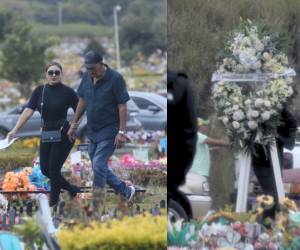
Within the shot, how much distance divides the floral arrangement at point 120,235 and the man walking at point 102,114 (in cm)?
24

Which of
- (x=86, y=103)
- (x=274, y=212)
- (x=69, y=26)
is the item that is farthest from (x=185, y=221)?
(x=69, y=26)

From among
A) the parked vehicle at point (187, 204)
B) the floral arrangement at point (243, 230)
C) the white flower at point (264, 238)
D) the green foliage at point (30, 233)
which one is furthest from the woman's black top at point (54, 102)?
the white flower at point (264, 238)

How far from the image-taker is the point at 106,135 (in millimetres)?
6488

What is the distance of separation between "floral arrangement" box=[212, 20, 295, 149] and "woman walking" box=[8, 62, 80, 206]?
1.03 metres

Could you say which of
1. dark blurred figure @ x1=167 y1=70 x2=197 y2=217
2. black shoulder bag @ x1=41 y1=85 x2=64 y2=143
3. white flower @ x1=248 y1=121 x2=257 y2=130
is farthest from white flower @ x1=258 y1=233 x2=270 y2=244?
black shoulder bag @ x1=41 y1=85 x2=64 y2=143

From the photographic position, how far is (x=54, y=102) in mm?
6547

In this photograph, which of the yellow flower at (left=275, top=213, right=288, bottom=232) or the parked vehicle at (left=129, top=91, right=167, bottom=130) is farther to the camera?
the parked vehicle at (left=129, top=91, right=167, bottom=130)

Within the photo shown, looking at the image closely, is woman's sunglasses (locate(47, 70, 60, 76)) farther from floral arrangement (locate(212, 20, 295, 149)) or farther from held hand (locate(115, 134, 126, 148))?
floral arrangement (locate(212, 20, 295, 149))

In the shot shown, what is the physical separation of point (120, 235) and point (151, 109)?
2.82 ft

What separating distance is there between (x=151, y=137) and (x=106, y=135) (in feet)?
1.07

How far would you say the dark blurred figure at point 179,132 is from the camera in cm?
631

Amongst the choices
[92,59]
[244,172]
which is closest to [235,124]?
[244,172]

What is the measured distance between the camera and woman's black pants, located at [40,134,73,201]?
259 inches

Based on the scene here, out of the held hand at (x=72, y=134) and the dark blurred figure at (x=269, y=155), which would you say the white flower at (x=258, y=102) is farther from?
the held hand at (x=72, y=134)
